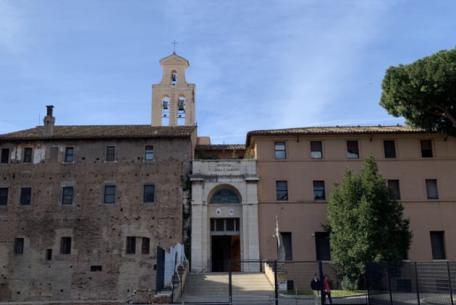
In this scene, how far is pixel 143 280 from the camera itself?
34031mm

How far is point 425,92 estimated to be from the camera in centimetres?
3216

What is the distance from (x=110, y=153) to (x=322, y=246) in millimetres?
16140

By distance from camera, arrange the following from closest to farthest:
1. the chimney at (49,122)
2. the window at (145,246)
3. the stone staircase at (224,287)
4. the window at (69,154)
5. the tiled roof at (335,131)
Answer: the stone staircase at (224,287)
the window at (145,246)
the tiled roof at (335,131)
the window at (69,154)
the chimney at (49,122)

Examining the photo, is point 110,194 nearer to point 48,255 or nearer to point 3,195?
point 48,255

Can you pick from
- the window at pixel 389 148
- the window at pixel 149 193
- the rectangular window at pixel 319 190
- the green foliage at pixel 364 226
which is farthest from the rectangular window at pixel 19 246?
the window at pixel 389 148

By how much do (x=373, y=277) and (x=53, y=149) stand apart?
2498 centimetres

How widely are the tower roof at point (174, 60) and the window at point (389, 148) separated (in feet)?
57.0

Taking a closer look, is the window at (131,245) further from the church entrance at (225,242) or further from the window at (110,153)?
the window at (110,153)

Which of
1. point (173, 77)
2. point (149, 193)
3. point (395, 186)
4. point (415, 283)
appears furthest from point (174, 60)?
point (415, 283)

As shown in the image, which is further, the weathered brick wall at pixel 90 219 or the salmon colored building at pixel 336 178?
the salmon colored building at pixel 336 178

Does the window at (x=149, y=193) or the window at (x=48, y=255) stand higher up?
the window at (x=149, y=193)

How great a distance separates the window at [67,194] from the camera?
3591 cm

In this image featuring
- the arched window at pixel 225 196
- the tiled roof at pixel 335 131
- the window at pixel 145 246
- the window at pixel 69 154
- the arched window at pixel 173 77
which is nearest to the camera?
the window at pixel 145 246

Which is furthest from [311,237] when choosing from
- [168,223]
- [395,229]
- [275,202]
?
[168,223]
